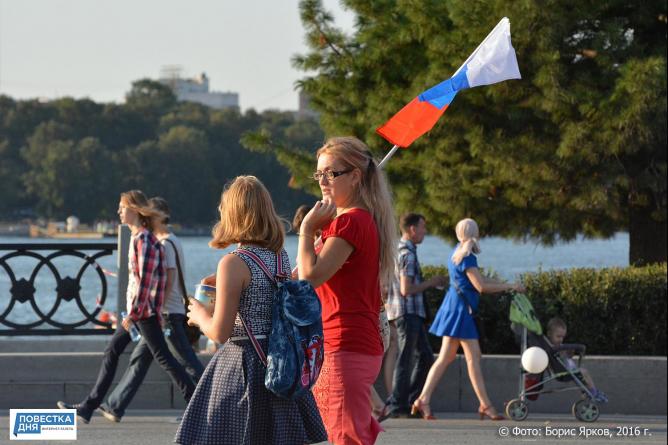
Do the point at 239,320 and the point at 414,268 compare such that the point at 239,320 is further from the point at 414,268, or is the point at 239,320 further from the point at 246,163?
the point at 246,163

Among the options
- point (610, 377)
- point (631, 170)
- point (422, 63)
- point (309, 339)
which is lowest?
point (610, 377)

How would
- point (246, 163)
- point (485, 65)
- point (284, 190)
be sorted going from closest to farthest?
1. point (485, 65)
2. point (284, 190)
3. point (246, 163)

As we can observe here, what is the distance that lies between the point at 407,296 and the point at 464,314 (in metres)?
0.48

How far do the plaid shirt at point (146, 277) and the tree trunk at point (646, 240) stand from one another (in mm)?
6479

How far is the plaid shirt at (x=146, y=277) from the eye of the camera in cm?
890

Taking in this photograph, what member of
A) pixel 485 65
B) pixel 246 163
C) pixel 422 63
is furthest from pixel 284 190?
pixel 485 65

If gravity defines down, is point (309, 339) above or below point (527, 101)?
below

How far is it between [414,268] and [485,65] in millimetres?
2702

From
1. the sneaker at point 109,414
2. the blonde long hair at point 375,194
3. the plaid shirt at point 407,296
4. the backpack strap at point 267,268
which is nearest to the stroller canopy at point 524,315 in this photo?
the plaid shirt at point 407,296

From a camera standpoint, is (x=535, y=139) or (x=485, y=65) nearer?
(x=485, y=65)

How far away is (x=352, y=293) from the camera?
5.24 meters

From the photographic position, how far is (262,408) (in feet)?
16.7

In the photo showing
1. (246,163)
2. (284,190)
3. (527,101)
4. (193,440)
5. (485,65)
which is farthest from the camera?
(246,163)

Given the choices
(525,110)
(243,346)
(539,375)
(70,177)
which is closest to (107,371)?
(539,375)
